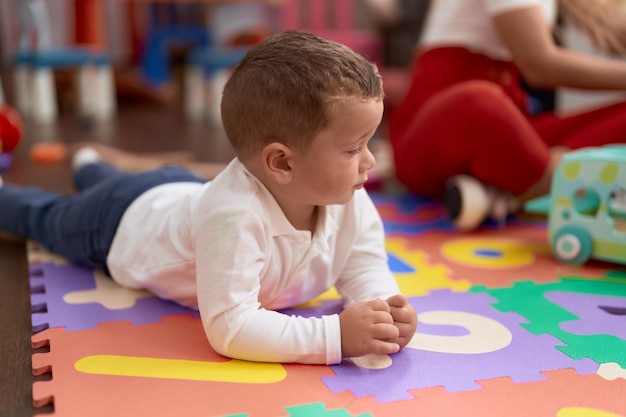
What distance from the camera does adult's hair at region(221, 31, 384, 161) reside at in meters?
0.68

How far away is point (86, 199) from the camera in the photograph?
102 cm

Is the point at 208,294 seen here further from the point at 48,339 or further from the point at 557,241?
the point at 557,241

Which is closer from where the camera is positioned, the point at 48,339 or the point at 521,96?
the point at 48,339

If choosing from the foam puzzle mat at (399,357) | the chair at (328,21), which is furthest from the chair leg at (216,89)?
the foam puzzle mat at (399,357)

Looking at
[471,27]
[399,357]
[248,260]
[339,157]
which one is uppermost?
[471,27]

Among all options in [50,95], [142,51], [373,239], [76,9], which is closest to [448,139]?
[373,239]

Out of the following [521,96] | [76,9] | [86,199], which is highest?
[76,9]

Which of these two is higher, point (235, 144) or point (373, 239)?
point (235, 144)

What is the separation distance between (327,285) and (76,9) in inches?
98.4

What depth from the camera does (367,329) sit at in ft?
2.33

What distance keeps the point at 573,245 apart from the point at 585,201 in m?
0.08

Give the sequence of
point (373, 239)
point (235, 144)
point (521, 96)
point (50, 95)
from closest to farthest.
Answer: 1. point (235, 144)
2. point (373, 239)
3. point (521, 96)
4. point (50, 95)

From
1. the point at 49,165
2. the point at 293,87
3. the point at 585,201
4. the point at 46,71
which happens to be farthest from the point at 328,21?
the point at 293,87

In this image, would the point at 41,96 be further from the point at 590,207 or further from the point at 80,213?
the point at 590,207
